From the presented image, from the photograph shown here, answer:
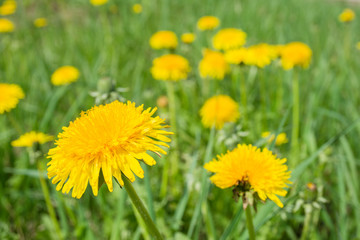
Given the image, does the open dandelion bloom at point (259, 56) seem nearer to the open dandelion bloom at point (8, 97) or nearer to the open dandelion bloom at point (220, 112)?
the open dandelion bloom at point (220, 112)

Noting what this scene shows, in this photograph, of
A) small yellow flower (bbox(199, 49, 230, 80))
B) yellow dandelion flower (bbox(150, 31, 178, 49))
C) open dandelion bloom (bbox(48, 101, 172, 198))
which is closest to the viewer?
open dandelion bloom (bbox(48, 101, 172, 198))

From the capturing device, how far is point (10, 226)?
1.63 meters

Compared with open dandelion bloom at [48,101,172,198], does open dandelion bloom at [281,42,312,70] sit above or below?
above

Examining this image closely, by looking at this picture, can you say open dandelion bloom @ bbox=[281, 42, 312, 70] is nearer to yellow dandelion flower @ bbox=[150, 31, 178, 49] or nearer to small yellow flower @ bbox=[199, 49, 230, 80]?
small yellow flower @ bbox=[199, 49, 230, 80]

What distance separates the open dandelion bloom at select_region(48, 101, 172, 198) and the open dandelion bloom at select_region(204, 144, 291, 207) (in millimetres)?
156

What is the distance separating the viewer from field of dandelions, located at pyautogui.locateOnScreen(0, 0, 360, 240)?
726 mm

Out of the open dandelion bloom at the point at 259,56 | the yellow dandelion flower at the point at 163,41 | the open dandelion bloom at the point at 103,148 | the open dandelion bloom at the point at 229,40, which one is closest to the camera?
the open dandelion bloom at the point at 103,148

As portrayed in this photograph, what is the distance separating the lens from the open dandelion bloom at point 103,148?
677mm

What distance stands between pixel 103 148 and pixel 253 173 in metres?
0.33

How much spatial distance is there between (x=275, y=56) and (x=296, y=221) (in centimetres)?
95

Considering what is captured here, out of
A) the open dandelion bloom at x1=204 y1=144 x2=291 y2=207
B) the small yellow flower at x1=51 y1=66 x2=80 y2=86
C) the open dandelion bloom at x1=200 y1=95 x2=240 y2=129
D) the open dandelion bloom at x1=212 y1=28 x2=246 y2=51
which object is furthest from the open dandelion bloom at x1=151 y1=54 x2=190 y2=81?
the open dandelion bloom at x1=204 y1=144 x2=291 y2=207

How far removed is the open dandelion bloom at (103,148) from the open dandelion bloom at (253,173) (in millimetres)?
156

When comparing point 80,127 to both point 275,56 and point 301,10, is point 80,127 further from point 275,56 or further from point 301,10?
point 301,10

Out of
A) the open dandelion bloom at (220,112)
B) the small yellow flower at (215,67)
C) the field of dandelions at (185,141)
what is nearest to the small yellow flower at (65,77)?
the field of dandelions at (185,141)
